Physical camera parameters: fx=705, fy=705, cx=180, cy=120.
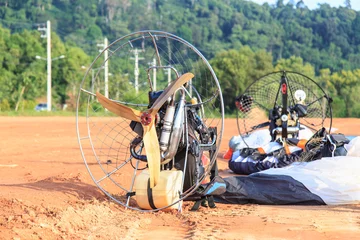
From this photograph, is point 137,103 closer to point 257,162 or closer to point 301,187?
point 257,162

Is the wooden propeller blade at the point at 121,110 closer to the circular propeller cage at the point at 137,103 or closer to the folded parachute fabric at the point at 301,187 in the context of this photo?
the circular propeller cage at the point at 137,103

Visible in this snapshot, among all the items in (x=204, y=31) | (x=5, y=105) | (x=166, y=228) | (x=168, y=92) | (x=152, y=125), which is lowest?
(x=5, y=105)

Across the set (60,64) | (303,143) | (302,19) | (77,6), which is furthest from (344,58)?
(303,143)

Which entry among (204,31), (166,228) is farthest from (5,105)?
(204,31)

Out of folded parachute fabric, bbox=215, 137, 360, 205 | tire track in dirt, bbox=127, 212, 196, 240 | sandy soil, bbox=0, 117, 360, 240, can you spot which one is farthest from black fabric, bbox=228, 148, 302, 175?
tire track in dirt, bbox=127, 212, 196, 240

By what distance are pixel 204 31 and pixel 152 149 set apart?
12033 centimetres

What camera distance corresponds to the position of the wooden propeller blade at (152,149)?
24.9ft

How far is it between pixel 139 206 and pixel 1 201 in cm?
163

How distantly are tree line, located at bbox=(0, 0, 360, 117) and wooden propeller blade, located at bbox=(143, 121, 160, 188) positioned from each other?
185 feet

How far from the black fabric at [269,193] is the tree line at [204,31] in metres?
54.9

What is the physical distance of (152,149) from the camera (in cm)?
761

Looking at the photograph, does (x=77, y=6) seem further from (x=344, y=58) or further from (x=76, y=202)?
(x=76, y=202)

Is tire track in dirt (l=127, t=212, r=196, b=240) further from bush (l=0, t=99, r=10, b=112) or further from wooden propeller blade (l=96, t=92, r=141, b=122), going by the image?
bush (l=0, t=99, r=10, b=112)

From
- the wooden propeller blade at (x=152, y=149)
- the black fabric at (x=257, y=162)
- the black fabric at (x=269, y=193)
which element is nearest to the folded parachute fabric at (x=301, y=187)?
the black fabric at (x=269, y=193)
